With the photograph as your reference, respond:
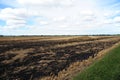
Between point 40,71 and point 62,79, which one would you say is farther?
point 40,71

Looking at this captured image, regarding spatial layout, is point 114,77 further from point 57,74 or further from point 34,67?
point 34,67

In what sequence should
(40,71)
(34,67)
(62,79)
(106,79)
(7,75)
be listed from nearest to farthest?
1. (106,79)
2. (62,79)
3. (7,75)
4. (40,71)
5. (34,67)

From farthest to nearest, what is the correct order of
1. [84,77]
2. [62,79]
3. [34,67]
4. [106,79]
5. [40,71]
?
[34,67] → [40,71] → [62,79] → [84,77] → [106,79]

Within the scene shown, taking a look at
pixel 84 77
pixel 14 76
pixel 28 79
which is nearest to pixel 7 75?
pixel 14 76

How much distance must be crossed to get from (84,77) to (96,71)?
5.40 ft

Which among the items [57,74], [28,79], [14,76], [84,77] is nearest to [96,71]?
[84,77]

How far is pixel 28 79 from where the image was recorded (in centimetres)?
1616

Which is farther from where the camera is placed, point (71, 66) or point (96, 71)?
point (71, 66)

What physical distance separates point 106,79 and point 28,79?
5.67 meters

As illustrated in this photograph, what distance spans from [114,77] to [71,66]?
287 inches

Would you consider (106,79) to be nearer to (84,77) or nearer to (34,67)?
(84,77)

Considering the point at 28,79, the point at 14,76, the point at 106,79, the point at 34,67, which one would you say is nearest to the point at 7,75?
the point at 14,76

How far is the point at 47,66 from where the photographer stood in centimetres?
2095

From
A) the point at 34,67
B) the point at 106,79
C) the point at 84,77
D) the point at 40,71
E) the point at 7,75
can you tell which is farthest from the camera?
the point at 34,67
